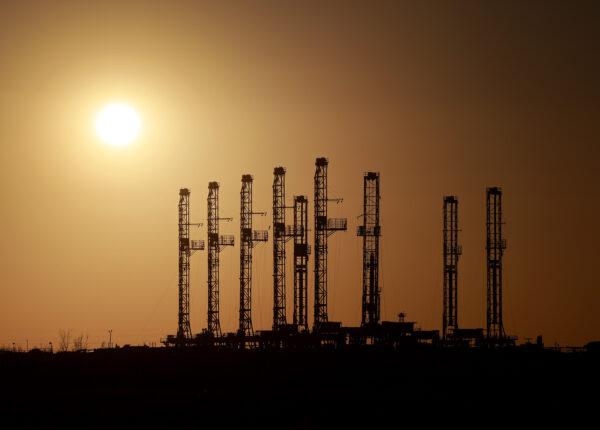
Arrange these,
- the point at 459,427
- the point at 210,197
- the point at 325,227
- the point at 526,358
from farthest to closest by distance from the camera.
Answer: the point at 210,197
the point at 325,227
the point at 526,358
the point at 459,427

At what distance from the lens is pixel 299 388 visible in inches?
3925

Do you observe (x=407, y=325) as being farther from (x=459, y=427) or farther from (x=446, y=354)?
(x=459, y=427)

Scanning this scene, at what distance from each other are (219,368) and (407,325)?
73.1 ft

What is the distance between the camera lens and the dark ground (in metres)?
81.2

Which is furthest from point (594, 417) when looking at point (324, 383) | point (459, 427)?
point (324, 383)

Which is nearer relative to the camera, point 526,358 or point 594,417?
point 594,417

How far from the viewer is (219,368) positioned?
384 feet

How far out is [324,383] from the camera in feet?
340

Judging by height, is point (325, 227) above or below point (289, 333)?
above

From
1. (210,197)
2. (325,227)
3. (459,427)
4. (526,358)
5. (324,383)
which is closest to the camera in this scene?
(459,427)

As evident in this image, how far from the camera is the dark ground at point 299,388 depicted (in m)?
81.2

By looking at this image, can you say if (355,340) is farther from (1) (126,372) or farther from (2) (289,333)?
(1) (126,372)

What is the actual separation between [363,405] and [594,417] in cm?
1637

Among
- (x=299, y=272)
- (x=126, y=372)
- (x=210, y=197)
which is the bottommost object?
(x=126, y=372)
